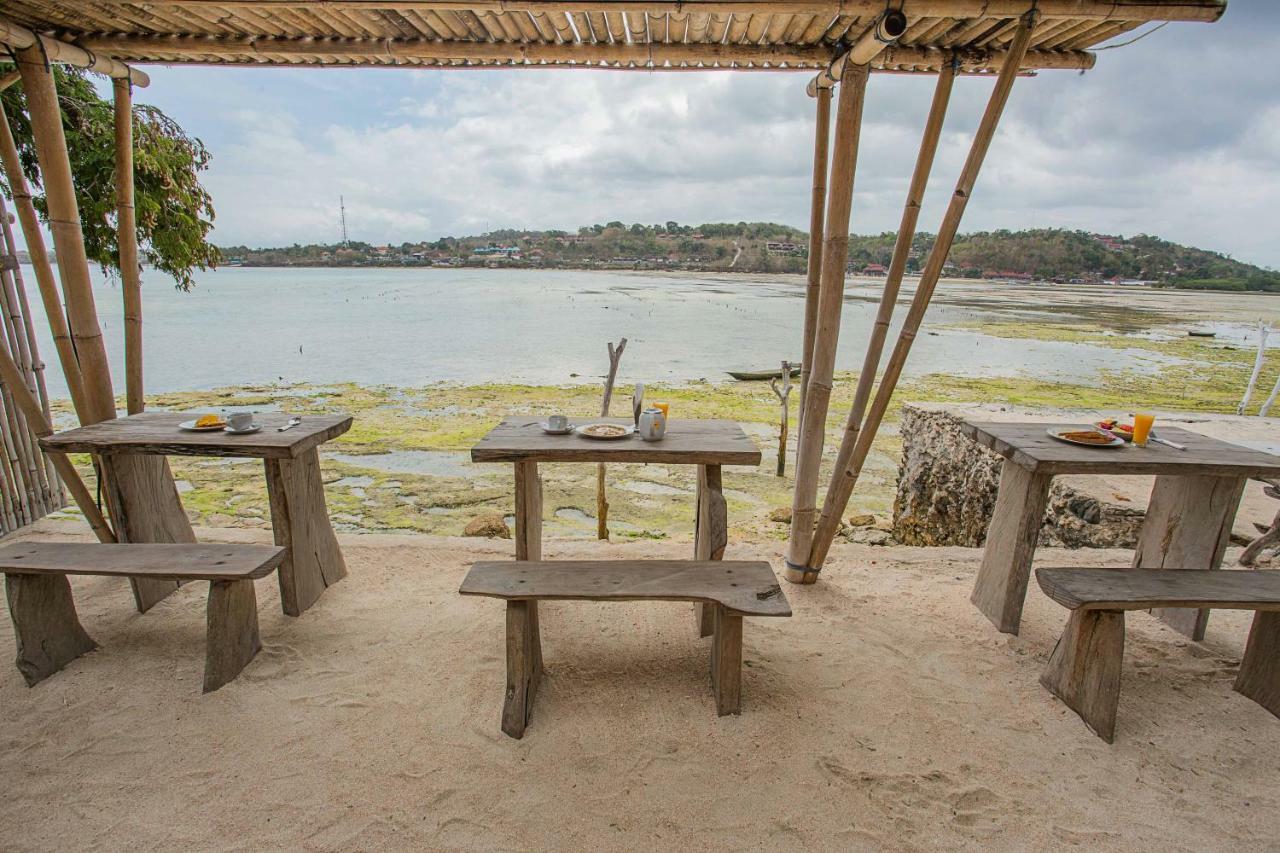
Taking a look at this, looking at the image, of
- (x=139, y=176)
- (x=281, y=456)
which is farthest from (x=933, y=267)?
(x=139, y=176)

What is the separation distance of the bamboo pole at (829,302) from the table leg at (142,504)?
3008 millimetres

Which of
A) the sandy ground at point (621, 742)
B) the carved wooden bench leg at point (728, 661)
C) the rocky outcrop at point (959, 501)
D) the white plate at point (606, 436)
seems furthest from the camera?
the rocky outcrop at point (959, 501)

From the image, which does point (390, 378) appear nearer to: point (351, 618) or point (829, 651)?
point (351, 618)

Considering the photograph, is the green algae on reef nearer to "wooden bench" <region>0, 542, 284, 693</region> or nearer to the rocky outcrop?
the rocky outcrop

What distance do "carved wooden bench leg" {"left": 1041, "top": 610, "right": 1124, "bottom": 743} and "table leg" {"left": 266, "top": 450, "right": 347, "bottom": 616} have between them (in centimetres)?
313

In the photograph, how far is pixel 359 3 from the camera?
2455 millimetres

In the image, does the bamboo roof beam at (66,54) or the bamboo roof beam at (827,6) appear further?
Result: the bamboo roof beam at (66,54)

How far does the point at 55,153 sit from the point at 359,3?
168cm

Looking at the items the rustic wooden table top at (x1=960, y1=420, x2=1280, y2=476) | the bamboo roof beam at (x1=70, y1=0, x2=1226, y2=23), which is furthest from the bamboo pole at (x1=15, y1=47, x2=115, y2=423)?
the rustic wooden table top at (x1=960, y1=420, x2=1280, y2=476)

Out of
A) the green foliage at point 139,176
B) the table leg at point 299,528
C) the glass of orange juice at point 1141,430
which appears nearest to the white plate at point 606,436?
the table leg at point 299,528

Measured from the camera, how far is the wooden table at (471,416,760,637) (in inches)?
101

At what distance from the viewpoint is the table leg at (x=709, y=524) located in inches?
101

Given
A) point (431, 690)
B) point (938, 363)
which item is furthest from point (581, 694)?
point (938, 363)

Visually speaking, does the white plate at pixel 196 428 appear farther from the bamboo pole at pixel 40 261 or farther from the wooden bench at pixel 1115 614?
the wooden bench at pixel 1115 614
